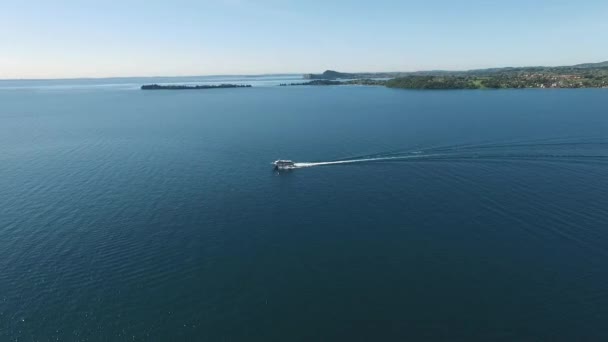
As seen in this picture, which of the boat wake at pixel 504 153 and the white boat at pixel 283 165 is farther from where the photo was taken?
the boat wake at pixel 504 153

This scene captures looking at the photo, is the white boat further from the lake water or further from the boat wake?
the lake water

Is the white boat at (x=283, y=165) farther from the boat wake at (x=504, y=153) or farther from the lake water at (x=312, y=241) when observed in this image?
the lake water at (x=312, y=241)

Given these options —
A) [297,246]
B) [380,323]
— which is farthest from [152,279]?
[380,323]

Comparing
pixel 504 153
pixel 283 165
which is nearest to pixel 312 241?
pixel 283 165

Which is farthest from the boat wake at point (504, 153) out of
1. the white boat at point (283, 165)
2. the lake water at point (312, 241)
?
the lake water at point (312, 241)

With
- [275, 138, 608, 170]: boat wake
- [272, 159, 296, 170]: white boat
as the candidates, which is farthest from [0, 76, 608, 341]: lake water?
[272, 159, 296, 170]: white boat

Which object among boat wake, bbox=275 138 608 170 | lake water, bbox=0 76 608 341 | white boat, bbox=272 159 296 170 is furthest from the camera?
boat wake, bbox=275 138 608 170

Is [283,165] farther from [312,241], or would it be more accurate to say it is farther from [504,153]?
[504,153]

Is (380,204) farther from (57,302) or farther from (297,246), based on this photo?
(57,302)

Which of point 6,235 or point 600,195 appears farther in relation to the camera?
point 600,195
